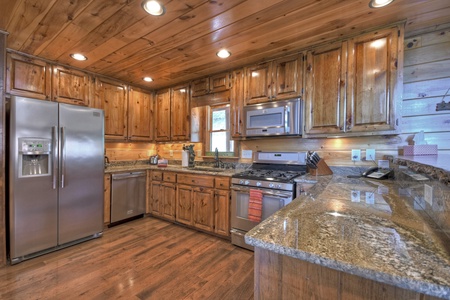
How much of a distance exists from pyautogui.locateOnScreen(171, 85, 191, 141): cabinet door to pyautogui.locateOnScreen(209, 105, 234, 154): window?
0.45 m

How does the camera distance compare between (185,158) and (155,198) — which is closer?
(155,198)

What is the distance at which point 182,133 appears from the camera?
3531 mm

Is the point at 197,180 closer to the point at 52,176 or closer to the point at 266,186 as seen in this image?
the point at 266,186

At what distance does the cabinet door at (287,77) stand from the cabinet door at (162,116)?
2091mm

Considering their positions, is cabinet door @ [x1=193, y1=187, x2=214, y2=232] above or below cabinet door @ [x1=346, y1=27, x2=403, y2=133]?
below

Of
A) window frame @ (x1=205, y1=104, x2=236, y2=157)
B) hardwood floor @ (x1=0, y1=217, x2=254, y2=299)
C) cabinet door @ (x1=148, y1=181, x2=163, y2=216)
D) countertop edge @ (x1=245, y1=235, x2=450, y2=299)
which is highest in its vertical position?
window frame @ (x1=205, y1=104, x2=236, y2=157)

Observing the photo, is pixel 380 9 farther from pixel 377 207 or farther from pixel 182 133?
pixel 182 133

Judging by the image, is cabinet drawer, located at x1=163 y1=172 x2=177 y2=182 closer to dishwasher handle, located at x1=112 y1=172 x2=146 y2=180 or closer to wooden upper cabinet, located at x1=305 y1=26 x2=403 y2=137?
dishwasher handle, located at x1=112 y1=172 x2=146 y2=180

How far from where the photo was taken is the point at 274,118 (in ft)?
8.21

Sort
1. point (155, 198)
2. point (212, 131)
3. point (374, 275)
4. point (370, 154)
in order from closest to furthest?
point (374, 275) → point (370, 154) → point (212, 131) → point (155, 198)

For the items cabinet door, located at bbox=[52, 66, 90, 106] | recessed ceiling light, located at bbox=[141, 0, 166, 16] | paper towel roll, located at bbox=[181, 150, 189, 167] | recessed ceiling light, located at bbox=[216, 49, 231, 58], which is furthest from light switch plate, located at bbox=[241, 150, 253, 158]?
cabinet door, located at bbox=[52, 66, 90, 106]

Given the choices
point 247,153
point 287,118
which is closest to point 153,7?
point 287,118

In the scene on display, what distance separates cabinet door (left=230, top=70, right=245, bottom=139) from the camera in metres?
2.80

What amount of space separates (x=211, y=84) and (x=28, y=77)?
2.35 metres
